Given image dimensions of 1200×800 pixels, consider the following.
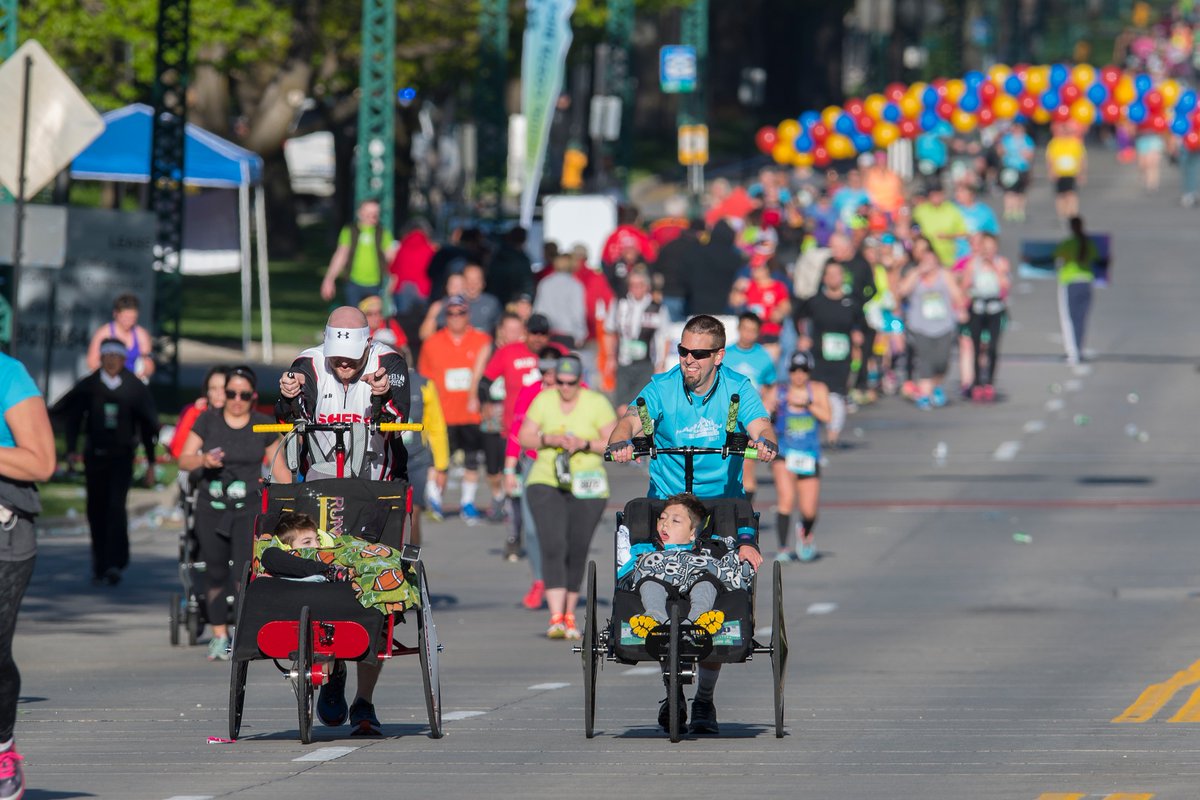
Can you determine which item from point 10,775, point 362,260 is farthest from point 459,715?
point 362,260

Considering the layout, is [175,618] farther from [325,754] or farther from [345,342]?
[325,754]

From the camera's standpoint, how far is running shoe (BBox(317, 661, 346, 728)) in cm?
1248

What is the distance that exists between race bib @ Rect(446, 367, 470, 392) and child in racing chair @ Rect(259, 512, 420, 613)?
11.5 m

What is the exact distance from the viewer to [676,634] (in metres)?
11.4

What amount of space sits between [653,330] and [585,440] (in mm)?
10811

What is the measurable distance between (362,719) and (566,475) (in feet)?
17.5

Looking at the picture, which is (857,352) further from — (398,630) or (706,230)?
(398,630)

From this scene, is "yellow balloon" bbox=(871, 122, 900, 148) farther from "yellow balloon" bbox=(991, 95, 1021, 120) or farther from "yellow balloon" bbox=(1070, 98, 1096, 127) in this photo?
"yellow balloon" bbox=(1070, 98, 1096, 127)

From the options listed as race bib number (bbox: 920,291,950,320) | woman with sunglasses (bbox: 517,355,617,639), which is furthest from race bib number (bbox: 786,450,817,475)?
race bib number (bbox: 920,291,950,320)

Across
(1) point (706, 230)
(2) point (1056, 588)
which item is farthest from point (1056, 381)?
(2) point (1056, 588)

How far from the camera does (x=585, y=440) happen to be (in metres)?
17.2

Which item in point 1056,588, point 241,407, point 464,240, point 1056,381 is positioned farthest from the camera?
point 1056,381

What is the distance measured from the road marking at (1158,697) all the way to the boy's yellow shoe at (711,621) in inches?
92.0

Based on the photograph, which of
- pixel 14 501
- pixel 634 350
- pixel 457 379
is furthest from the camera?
pixel 634 350
